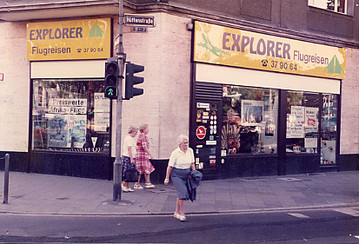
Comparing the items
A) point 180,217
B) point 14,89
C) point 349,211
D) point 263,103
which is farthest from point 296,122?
point 14,89

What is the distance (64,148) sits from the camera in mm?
12305

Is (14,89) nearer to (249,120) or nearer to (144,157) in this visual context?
(144,157)

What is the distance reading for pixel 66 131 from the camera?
12320 millimetres

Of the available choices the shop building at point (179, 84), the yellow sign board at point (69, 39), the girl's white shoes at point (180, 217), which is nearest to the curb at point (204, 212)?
the girl's white shoes at point (180, 217)

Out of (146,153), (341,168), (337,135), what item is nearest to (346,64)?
(337,135)

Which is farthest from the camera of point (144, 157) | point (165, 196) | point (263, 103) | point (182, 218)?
point (263, 103)

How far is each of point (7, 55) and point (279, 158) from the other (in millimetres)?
9933

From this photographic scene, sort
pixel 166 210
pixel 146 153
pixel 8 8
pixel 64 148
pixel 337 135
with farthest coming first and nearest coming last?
pixel 337 135 → pixel 64 148 → pixel 8 8 → pixel 146 153 → pixel 166 210

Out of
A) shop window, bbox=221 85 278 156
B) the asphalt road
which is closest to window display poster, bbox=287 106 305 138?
shop window, bbox=221 85 278 156

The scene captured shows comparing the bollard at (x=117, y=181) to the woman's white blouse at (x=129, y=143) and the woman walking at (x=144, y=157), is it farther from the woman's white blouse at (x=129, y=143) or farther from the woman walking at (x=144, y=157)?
the woman walking at (x=144, y=157)

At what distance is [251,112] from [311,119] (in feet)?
9.17

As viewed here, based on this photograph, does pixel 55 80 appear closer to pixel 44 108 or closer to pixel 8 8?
pixel 44 108

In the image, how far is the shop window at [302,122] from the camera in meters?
13.9

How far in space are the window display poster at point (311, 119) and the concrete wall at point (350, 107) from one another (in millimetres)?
1399
